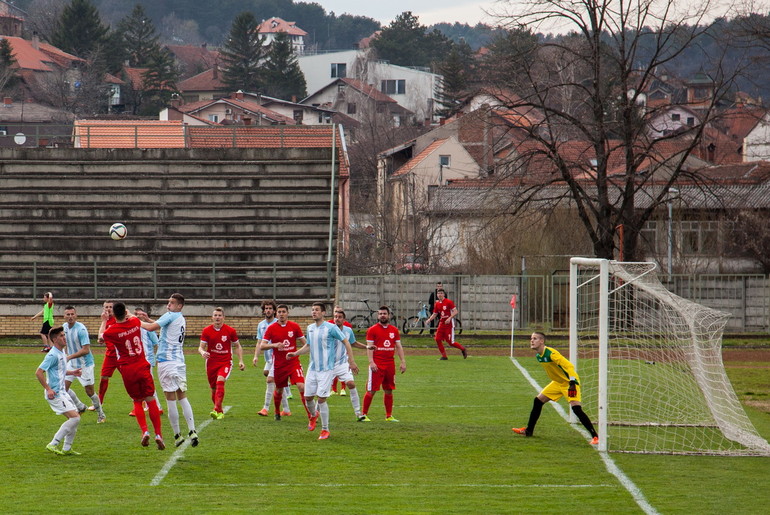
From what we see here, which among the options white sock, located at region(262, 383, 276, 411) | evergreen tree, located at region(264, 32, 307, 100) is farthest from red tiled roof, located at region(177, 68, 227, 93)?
white sock, located at region(262, 383, 276, 411)

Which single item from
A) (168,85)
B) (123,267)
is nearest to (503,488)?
(123,267)

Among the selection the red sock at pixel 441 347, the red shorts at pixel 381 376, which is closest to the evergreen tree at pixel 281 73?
the red sock at pixel 441 347

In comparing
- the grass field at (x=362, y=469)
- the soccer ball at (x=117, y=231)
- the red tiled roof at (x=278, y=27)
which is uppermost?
the red tiled roof at (x=278, y=27)

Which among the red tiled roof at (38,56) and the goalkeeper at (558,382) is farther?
the red tiled roof at (38,56)

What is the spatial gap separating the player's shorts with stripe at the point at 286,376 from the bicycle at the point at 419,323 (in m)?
18.4

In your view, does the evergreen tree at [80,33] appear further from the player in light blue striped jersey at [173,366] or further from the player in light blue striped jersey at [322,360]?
the player in light blue striped jersey at [322,360]

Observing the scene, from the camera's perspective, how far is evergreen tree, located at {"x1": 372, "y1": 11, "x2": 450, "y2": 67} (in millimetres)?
128750

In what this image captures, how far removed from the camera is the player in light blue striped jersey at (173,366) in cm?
1291

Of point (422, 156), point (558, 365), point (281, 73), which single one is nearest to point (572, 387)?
point (558, 365)

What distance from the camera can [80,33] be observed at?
347 feet

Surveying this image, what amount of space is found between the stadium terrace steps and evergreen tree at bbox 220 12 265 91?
7426 centimetres

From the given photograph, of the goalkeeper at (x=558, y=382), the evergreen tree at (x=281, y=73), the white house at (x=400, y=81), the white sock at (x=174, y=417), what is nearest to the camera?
the white sock at (x=174, y=417)

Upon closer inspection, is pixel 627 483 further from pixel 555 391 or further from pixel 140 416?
pixel 140 416

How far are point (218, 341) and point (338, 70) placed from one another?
11602cm
